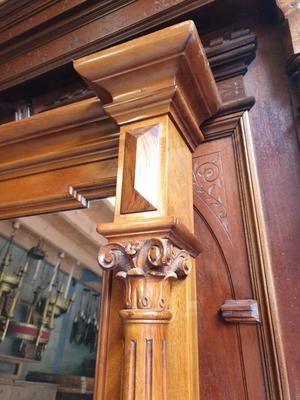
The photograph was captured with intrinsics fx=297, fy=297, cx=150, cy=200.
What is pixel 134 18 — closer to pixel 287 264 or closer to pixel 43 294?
pixel 287 264

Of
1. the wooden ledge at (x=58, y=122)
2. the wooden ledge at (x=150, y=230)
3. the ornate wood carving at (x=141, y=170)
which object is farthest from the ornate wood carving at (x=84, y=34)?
the wooden ledge at (x=150, y=230)

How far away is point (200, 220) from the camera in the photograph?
1.73 feet

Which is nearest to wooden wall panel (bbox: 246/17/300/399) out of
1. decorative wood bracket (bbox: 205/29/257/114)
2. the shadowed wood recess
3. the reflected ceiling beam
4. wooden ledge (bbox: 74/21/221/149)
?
decorative wood bracket (bbox: 205/29/257/114)

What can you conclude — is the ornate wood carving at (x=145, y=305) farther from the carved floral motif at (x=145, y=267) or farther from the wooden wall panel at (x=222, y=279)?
the wooden wall panel at (x=222, y=279)

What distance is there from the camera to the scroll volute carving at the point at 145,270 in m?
0.34

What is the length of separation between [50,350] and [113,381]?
722 millimetres

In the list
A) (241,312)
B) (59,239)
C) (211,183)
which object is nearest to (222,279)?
(241,312)

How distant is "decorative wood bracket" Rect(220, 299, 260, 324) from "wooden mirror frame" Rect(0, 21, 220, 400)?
0.28ft

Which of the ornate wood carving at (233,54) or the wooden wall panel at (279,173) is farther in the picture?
the ornate wood carving at (233,54)

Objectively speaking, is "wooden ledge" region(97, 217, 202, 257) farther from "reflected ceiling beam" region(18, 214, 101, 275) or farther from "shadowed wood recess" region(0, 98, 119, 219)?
"reflected ceiling beam" region(18, 214, 101, 275)

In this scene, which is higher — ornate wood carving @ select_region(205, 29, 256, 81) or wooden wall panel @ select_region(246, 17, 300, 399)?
ornate wood carving @ select_region(205, 29, 256, 81)

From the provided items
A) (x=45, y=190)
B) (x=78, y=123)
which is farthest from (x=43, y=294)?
(x=78, y=123)

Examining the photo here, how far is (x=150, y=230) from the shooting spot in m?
0.35

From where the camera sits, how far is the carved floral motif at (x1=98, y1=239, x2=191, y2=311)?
34cm
